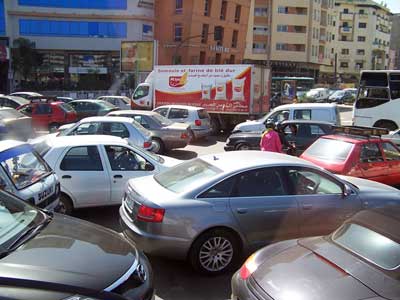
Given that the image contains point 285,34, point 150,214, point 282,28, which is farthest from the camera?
point 282,28

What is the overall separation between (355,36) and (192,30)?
59909mm

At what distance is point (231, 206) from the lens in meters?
5.14

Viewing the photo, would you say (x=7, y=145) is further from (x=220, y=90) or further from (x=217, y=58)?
(x=217, y=58)

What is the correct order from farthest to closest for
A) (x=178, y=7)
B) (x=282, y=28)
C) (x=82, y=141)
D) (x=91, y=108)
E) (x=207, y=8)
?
(x=282, y=28), (x=207, y=8), (x=178, y=7), (x=91, y=108), (x=82, y=141)

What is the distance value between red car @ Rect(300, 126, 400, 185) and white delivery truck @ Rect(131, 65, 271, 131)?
34.9 ft

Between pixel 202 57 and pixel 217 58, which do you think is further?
pixel 217 58

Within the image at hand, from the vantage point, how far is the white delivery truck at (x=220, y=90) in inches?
773

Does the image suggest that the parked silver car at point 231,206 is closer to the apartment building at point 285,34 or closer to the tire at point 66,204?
the tire at point 66,204

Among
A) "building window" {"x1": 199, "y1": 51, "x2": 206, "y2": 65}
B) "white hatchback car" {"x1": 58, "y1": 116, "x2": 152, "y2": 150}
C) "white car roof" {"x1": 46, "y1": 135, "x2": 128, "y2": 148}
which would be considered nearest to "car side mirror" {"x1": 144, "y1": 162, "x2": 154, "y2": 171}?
"white car roof" {"x1": 46, "y1": 135, "x2": 128, "y2": 148}

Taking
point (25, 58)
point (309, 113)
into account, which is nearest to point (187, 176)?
point (309, 113)

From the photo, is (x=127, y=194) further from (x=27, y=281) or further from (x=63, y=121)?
(x=63, y=121)

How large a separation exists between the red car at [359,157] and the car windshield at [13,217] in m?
5.91

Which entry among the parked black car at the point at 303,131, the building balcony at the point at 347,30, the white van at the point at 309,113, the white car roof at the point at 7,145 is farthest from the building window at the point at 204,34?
the building balcony at the point at 347,30

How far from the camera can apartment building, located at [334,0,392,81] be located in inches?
3858
